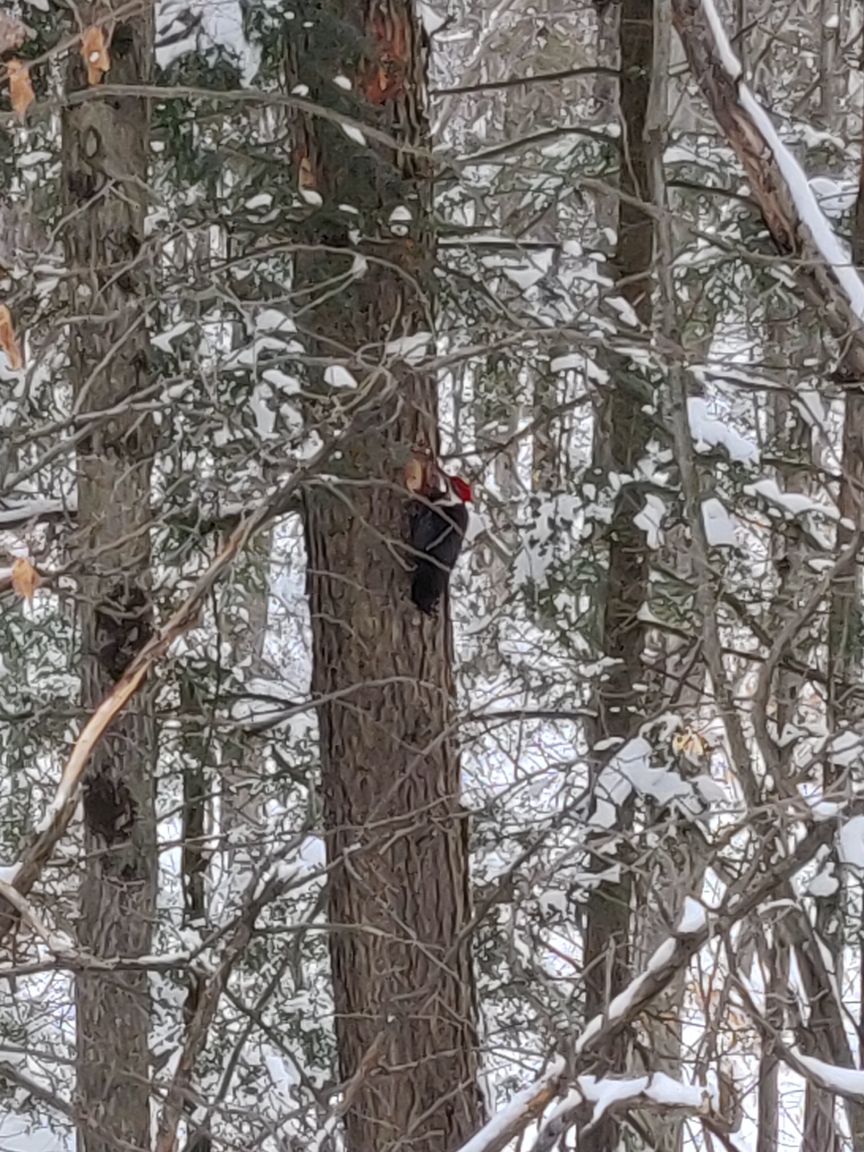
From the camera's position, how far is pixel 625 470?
461 centimetres

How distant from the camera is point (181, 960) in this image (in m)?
3.48

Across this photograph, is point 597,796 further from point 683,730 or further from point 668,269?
point 668,269

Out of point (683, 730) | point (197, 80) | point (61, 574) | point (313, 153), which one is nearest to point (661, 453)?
point (683, 730)

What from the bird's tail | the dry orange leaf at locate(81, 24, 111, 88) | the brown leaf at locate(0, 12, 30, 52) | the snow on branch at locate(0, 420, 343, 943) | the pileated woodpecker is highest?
the dry orange leaf at locate(81, 24, 111, 88)

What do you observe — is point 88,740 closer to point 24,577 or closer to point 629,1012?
point 24,577

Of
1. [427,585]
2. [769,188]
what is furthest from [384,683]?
[769,188]

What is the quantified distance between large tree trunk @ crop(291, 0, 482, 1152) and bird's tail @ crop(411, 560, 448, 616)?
0.04 m

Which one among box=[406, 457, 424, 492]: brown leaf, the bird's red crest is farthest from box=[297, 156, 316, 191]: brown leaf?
the bird's red crest

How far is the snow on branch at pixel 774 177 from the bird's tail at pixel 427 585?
154 cm

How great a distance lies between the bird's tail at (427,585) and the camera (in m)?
4.27

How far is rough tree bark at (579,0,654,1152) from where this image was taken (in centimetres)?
468

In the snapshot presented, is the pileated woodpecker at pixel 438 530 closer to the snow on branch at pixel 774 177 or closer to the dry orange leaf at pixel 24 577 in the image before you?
the snow on branch at pixel 774 177

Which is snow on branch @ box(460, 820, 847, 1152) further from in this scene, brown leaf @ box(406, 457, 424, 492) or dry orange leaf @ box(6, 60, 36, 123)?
dry orange leaf @ box(6, 60, 36, 123)

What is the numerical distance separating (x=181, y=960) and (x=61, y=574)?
1184 mm
